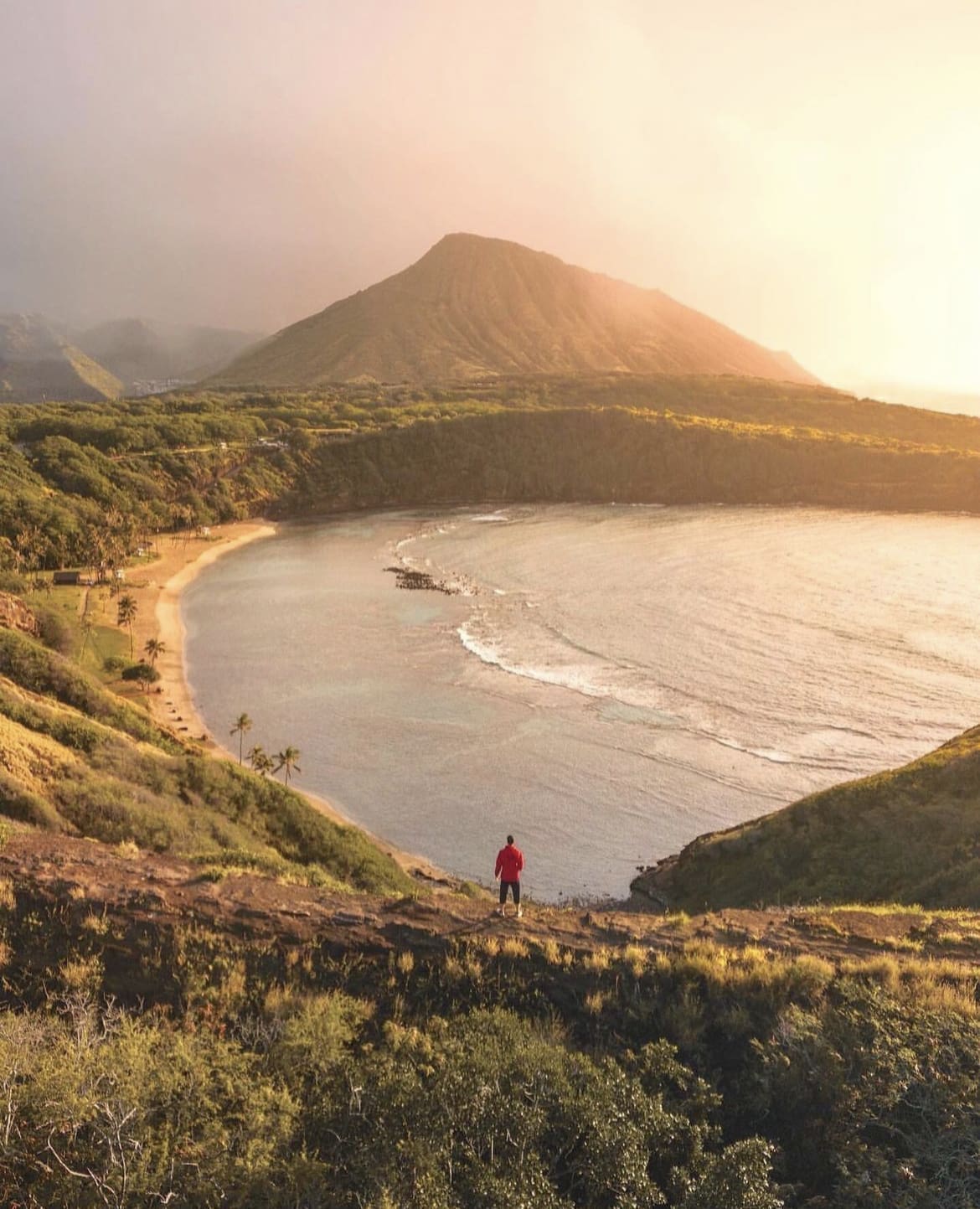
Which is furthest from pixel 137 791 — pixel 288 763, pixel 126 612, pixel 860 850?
pixel 126 612

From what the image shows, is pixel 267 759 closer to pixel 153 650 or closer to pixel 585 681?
pixel 153 650

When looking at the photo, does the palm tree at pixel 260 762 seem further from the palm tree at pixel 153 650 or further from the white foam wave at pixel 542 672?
the white foam wave at pixel 542 672

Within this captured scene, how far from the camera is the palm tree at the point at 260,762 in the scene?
4259cm

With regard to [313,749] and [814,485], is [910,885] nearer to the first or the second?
[313,749]

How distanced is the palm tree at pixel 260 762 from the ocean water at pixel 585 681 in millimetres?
1976

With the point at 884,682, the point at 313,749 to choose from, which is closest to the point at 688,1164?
the point at 313,749

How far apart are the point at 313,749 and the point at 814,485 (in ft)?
434

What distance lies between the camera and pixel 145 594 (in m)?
82.1

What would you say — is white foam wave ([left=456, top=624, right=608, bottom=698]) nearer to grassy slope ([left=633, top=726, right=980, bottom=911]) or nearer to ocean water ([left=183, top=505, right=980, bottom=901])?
ocean water ([left=183, top=505, right=980, bottom=901])

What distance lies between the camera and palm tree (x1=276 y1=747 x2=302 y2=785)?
43.1 m

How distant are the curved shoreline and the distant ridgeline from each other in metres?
9.26

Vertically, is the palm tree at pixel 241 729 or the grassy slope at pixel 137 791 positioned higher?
the grassy slope at pixel 137 791

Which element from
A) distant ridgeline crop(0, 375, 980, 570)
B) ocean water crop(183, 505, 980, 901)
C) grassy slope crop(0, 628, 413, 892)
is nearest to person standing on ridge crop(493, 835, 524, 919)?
grassy slope crop(0, 628, 413, 892)

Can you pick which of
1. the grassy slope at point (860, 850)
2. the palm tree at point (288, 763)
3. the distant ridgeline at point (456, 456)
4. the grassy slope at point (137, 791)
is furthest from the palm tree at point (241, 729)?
the distant ridgeline at point (456, 456)
